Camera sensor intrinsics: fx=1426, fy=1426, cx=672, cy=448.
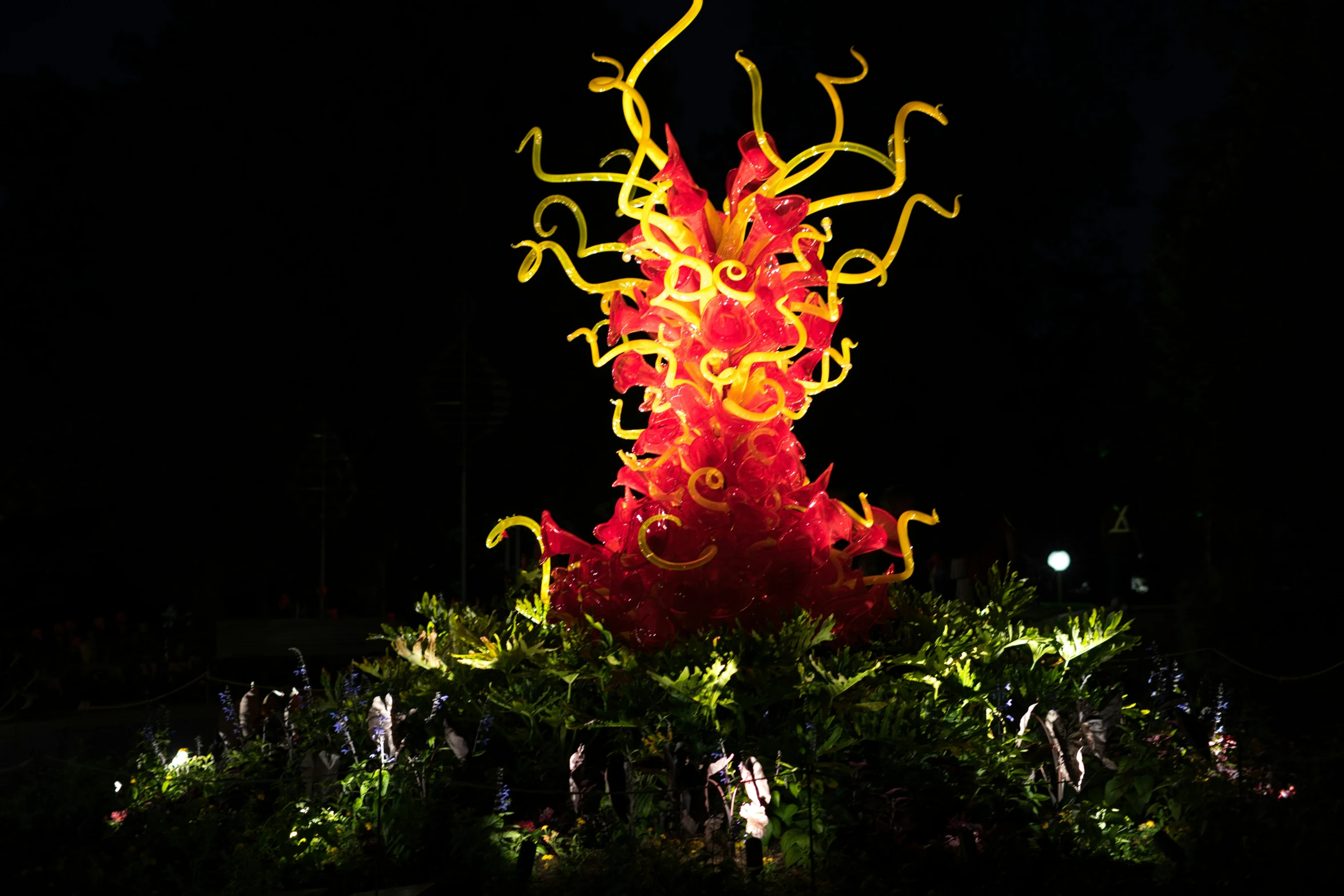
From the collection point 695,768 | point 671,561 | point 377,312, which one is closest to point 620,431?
point 671,561

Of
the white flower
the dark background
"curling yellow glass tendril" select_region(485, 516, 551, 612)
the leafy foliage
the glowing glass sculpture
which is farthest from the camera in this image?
the dark background

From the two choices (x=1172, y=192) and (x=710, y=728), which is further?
(x=1172, y=192)

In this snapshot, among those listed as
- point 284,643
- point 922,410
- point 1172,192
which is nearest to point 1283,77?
point 1172,192

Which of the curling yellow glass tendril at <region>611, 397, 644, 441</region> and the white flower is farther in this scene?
the curling yellow glass tendril at <region>611, 397, 644, 441</region>

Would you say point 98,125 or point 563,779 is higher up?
point 98,125

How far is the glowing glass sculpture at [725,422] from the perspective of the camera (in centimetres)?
757

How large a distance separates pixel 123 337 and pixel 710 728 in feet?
42.7

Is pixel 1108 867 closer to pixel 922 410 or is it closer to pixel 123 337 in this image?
pixel 123 337

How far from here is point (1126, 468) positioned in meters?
30.6

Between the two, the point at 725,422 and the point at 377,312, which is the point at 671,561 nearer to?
the point at 725,422

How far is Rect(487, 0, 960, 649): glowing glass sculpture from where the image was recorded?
757 centimetres

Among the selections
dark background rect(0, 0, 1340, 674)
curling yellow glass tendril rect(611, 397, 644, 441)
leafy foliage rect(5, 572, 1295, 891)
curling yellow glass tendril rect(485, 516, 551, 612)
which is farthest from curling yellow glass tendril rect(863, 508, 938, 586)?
dark background rect(0, 0, 1340, 674)

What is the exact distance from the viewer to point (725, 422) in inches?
305

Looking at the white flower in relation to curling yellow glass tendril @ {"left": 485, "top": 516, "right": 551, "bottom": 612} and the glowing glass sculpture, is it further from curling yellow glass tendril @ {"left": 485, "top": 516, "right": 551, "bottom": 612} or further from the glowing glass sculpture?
curling yellow glass tendril @ {"left": 485, "top": 516, "right": 551, "bottom": 612}
